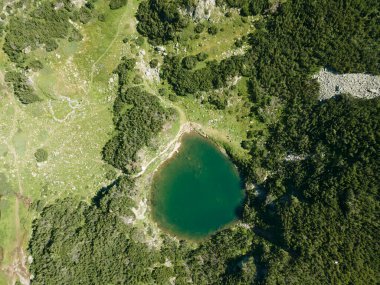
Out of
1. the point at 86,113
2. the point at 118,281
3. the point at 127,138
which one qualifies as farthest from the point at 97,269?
the point at 86,113

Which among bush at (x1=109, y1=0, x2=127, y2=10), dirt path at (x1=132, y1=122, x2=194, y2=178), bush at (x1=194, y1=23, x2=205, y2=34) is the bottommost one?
dirt path at (x1=132, y1=122, x2=194, y2=178)

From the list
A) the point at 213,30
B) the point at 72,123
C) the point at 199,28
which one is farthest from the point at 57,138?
the point at 213,30

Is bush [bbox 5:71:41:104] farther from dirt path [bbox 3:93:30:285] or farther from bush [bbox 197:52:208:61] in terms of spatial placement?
bush [bbox 197:52:208:61]

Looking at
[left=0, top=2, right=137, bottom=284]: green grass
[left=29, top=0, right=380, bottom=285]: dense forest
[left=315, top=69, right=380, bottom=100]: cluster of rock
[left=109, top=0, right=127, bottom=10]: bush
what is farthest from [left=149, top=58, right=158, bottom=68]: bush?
[left=315, top=69, right=380, bottom=100]: cluster of rock

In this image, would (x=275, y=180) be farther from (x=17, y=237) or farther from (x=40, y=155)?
(x=17, y=237)

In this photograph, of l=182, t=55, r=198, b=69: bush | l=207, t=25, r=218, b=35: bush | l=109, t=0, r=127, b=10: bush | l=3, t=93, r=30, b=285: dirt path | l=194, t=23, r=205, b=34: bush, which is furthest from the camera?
l=3, t=93, r=30, b=285: dirt path

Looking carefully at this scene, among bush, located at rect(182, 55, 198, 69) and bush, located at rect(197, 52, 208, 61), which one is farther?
bush, located at rect(182, 55, 198, 69)

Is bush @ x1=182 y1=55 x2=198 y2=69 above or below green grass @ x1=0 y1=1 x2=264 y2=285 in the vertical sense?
above

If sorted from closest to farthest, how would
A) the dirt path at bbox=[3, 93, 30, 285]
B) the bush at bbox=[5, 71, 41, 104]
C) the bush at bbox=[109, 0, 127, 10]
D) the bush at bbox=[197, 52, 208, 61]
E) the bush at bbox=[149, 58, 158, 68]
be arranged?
the bush at bbox=[197, 52, 208, 61] < the bush at bbox=[109, 0, 127, 10] < the bush at bbox=[149, 58, 158, 68] < the bush at bbox=[5, 71, 41, 104] < the dirt path at bbox=[3, 93, 30, 285]
